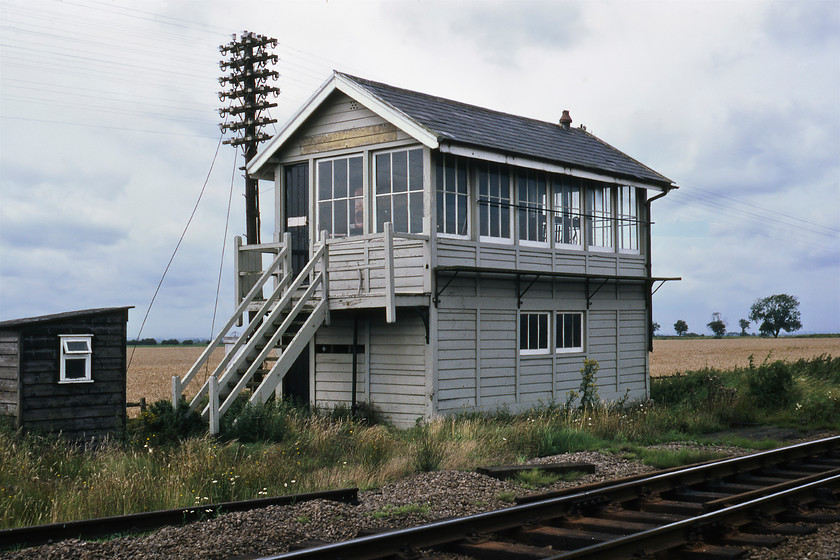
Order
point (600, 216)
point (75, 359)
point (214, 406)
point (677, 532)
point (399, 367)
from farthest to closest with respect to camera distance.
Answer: point (600, 216) < point (399, 367) < point (75, 359) < point (214, 406) < point (677, 532)

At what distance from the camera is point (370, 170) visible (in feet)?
54.5

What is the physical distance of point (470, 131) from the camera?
54.9 feet

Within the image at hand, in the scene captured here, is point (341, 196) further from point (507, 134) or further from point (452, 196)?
point (507, 134)

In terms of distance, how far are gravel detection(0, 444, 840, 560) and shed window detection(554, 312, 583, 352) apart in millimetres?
8531

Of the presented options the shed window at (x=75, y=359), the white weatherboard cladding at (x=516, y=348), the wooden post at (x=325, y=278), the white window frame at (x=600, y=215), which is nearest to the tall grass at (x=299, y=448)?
the white weatherboard cladding at (x=516, y=348)

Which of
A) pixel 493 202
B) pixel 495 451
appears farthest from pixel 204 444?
pixel 493 202

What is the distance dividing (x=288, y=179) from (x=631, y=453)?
9.62 meters

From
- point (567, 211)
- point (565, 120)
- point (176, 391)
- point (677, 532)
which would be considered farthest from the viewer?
point (565, 120)

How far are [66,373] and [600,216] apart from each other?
1212cm

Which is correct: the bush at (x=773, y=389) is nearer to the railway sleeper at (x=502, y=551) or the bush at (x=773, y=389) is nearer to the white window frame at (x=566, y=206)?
the white window frame at (x=566, y=206)

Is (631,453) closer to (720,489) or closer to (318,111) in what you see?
(720,489)

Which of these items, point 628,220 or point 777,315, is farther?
point 777,315

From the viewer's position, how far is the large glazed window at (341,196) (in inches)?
663

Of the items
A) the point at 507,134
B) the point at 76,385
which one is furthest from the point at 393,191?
the point at 76,385
